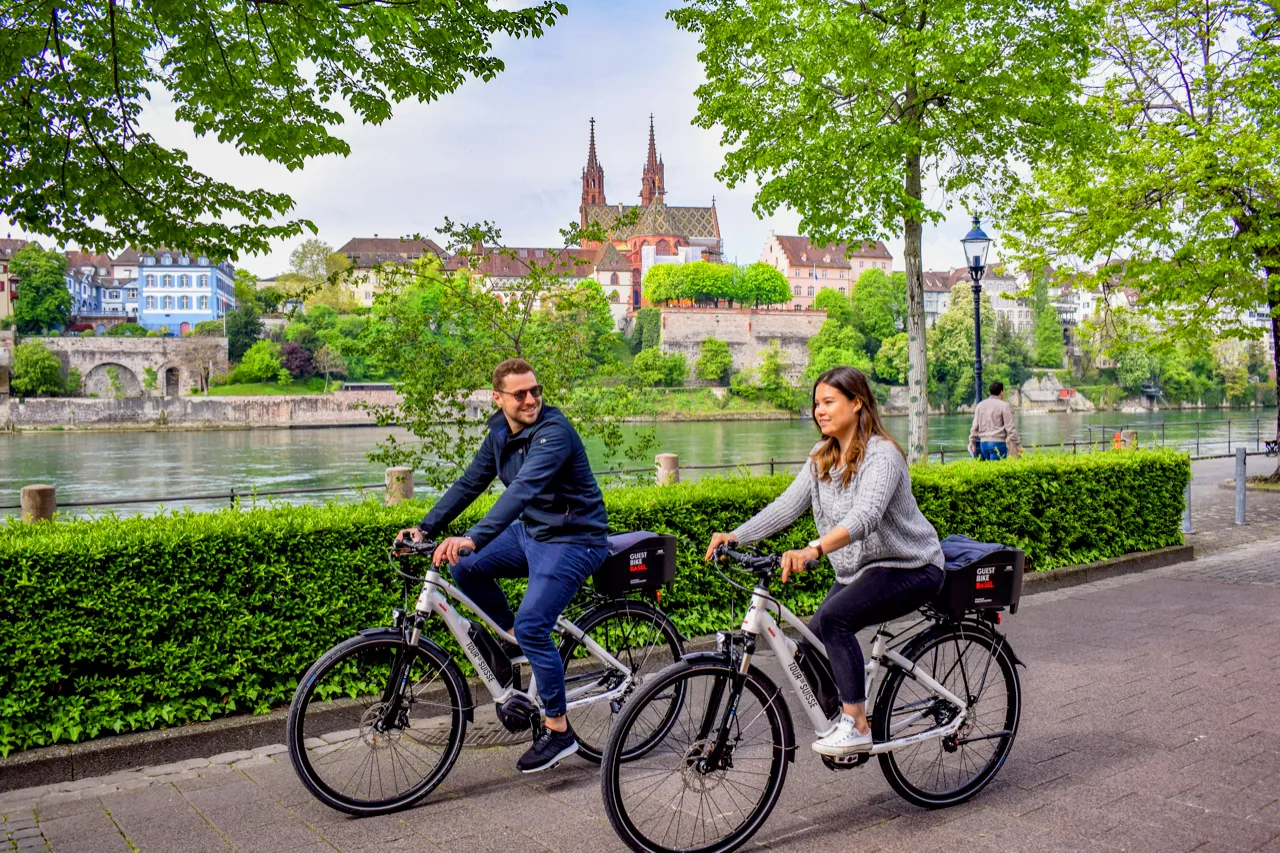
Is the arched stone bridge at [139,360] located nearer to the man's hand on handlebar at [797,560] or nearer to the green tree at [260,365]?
the green tree at [260,365]

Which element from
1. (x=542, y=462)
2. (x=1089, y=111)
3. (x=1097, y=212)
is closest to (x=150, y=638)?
(x=542, y=462)

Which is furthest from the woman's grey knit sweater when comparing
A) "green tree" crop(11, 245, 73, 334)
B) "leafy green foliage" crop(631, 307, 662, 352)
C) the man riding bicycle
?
"green tree" crop(11, 245, 73, 334)

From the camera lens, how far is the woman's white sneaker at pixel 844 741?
3.77 meters

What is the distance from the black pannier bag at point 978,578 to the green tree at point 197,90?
259 inches

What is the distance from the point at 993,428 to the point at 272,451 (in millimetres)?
45375

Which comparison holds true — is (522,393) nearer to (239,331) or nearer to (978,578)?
(978,578)

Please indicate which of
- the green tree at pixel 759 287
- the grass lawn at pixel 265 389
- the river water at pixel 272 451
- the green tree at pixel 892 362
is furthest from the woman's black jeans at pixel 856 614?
the green tree at pixel 759 287

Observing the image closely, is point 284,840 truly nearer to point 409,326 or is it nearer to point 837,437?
point 837,437

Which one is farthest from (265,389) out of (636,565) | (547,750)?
(547,750)

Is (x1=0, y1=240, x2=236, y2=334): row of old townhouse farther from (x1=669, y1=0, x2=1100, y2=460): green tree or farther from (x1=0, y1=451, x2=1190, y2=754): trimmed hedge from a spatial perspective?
(x1=0, y1=451, x2=1190, y2=754): trimmed hedge

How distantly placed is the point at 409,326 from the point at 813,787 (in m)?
7.82

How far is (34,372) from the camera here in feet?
279

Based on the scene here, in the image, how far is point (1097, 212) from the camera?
17.5 meters

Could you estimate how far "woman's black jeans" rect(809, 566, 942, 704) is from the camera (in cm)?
377
